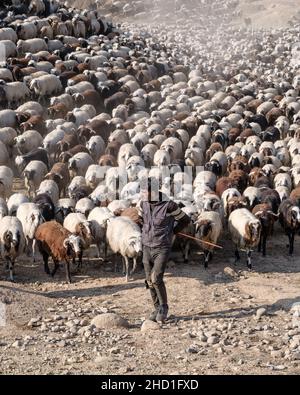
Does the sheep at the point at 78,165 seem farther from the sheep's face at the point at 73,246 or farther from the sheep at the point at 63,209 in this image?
the sheep's face at the point at 73,246

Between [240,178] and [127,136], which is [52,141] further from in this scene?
[240,178]

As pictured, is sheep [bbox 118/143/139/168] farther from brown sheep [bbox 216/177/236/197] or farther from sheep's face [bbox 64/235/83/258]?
sheep's face [bbox 64/235/83/258]

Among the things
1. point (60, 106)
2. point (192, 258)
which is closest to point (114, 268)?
point (192, 258)

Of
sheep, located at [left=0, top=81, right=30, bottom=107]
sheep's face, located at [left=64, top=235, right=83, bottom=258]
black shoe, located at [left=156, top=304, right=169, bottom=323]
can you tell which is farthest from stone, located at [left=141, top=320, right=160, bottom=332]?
sheep, located at [left=0, top=81, right=30, bottom=107]

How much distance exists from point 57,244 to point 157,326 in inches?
134

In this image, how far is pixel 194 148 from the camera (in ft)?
62.2

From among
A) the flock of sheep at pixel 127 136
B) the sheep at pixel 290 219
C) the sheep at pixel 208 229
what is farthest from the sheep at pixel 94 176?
the sheep at pixel 290 219

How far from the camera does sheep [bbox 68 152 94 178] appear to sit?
1711cm

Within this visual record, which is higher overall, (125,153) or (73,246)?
(73,246)

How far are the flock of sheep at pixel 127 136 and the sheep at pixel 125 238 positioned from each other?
25mm

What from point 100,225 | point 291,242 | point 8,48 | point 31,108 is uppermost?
point 8,48

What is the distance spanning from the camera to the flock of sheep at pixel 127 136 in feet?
42.0

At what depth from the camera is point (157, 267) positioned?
9.08 m

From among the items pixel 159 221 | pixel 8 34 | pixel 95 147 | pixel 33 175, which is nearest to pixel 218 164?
pixel 95 147
